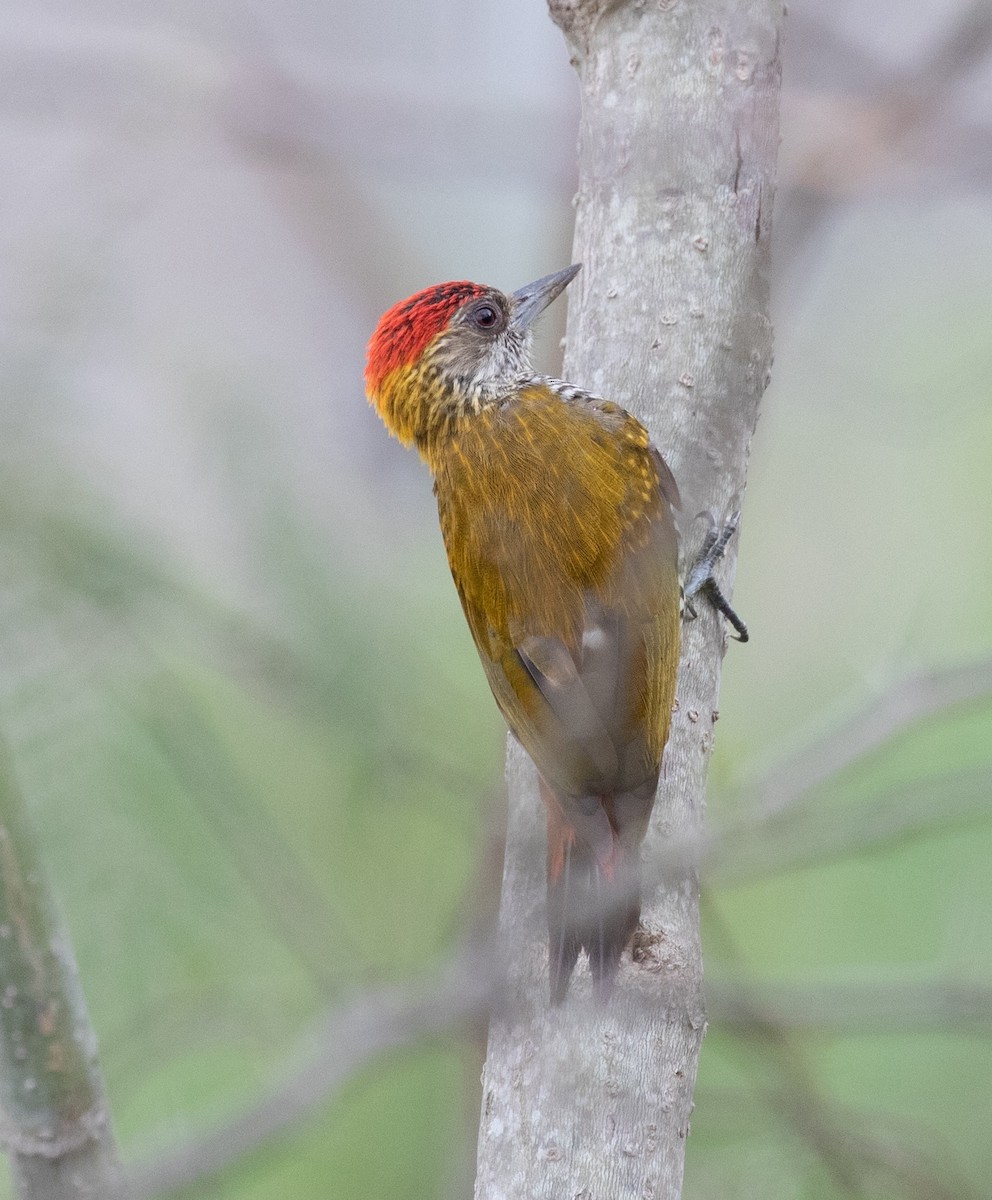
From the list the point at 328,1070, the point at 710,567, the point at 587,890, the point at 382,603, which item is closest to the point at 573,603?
the point at 710,567

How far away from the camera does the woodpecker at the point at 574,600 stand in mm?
2428

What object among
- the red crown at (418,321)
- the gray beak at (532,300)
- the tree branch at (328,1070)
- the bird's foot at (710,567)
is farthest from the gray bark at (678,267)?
the tree branch at (328,1070)

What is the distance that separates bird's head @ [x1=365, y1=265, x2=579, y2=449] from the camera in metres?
3.28

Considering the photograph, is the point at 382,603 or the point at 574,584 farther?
the point at 574,584

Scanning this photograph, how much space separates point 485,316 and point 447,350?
0.48 ft

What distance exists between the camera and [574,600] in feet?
8.86

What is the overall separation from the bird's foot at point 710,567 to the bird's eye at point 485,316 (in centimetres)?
99

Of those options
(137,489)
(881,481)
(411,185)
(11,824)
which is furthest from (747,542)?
(11,824)

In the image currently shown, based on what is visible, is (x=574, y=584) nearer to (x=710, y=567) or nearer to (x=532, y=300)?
(x=710, y=567)

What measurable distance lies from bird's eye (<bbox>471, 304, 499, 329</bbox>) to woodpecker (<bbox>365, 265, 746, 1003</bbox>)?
26 cm

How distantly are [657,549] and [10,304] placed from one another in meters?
1.25

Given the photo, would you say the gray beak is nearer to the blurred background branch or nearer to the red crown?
the red crown

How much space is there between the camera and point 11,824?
1680 millimetres

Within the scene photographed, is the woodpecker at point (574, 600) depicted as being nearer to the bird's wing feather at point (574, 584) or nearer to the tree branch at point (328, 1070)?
the bird's wing feather at point (574, 584)
